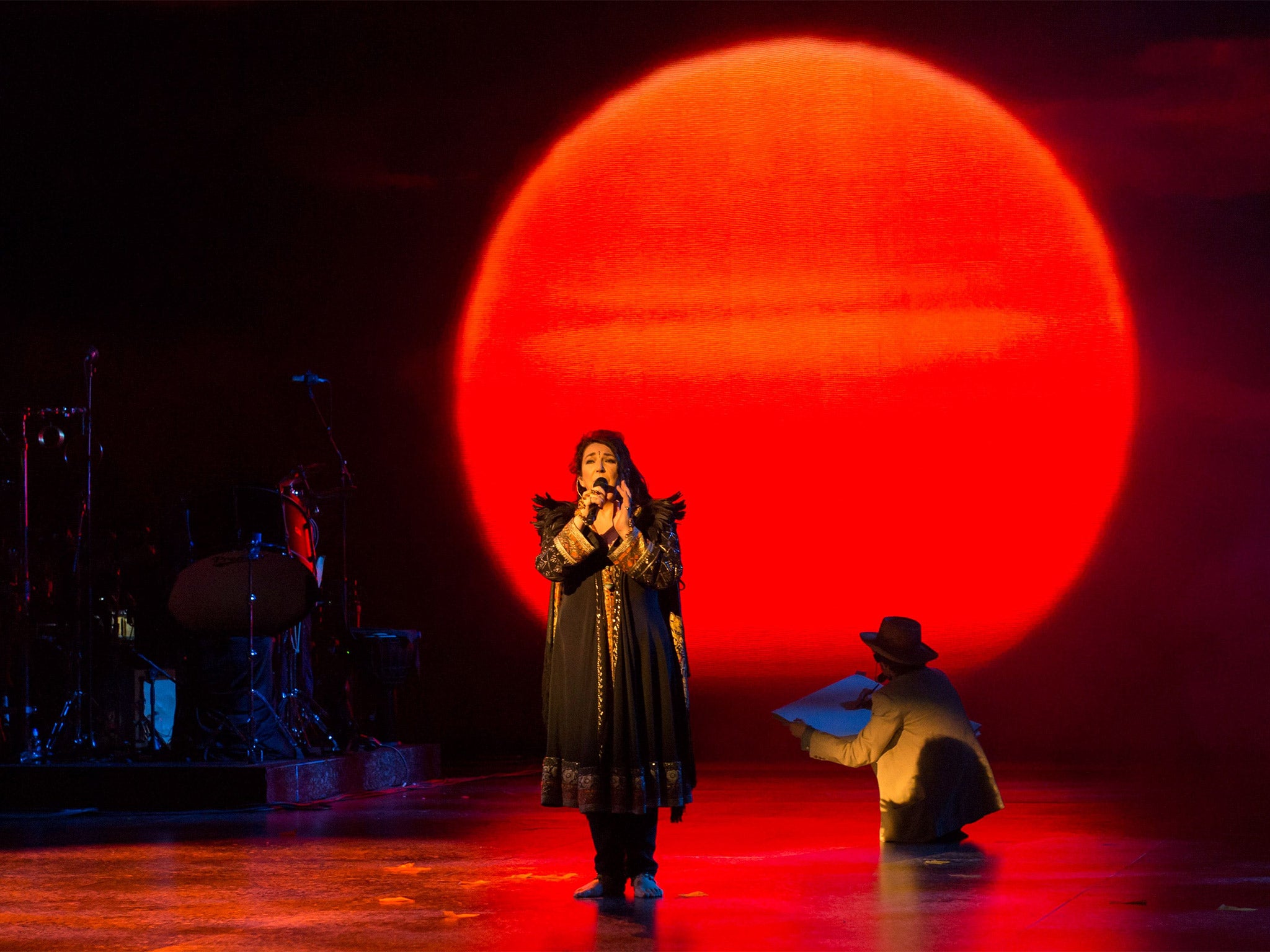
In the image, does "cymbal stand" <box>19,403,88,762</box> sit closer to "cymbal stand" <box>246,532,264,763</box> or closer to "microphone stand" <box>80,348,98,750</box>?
"microphone stand" <box>80,348,98,750</box>

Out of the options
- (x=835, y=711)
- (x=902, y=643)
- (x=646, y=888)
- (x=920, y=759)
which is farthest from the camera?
(x=835, y=711)

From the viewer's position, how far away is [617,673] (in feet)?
10.9

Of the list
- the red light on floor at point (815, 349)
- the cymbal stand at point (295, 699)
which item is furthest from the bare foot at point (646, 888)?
the red light on floor at point (815, 349)

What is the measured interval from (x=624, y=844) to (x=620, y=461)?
34.7 inches

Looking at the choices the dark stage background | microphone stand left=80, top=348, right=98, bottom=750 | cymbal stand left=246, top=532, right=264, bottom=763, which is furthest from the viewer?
the dark stage background

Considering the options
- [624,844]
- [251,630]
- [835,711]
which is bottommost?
[624,844]

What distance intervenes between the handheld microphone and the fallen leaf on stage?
3.85 feet

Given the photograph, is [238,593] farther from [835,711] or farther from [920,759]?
[920,759]

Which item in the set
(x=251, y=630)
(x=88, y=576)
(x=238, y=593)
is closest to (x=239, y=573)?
(x=238, y=593)

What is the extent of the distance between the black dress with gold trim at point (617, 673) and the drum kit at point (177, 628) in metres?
2.82

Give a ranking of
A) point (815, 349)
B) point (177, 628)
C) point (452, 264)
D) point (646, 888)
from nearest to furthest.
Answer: point (646, 888), point (177, 628), point (815, 349), point (452, 264)

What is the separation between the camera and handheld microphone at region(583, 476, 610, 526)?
3.33 meters

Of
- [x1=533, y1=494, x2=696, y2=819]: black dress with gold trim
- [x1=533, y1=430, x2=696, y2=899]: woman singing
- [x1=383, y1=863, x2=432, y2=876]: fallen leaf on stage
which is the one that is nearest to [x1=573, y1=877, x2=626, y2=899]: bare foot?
[x1=533, y1=430, x2=696, y2=899]: woman singing

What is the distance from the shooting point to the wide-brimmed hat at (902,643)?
180 inches
